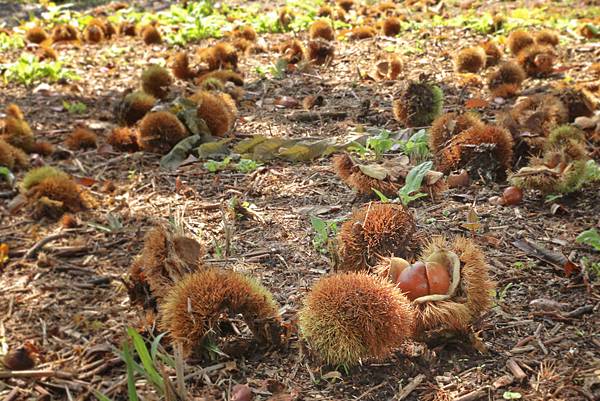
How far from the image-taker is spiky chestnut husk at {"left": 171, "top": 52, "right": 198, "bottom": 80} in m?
6.03

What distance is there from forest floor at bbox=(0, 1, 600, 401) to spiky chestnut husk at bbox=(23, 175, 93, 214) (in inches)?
4.4

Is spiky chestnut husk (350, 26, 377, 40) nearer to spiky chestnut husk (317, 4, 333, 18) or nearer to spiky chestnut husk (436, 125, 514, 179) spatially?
spiky chestnut husk (317, 4, 333, 18)

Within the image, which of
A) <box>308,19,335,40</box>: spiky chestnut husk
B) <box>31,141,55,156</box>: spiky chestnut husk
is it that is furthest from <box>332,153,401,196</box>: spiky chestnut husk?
<box>308,19,335,40</box>: spiky chestnut husk

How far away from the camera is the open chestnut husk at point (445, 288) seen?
2.11m

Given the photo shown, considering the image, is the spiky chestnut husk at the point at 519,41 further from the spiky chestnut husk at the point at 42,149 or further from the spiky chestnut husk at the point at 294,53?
the spiky chestnut husk at the point at 42,149

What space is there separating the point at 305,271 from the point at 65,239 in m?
1.32

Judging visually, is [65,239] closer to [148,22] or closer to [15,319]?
[15,319]

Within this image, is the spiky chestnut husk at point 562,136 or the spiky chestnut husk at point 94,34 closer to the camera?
the spiky chestnut husk at point 562,136

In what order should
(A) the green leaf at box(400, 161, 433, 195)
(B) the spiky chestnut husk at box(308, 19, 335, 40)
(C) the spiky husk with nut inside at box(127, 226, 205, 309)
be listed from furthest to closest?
(B) the spiky chestnut husk at box(308, 19, 335, 40)
(A) the green leaf at box(400, 161, 433, 195)
(C) the spiky husk with nut inside at box(127, 226, 205, 309)

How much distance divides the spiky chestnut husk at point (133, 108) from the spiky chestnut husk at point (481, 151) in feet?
7.59

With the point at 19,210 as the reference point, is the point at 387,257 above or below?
above

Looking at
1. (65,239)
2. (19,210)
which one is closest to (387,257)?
(65,239)

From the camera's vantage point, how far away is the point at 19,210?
3.65m

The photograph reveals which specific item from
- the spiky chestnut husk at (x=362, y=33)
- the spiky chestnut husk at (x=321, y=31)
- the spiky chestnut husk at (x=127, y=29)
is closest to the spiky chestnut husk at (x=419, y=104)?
the spiky chestnut husk at (x=321, y=31)
